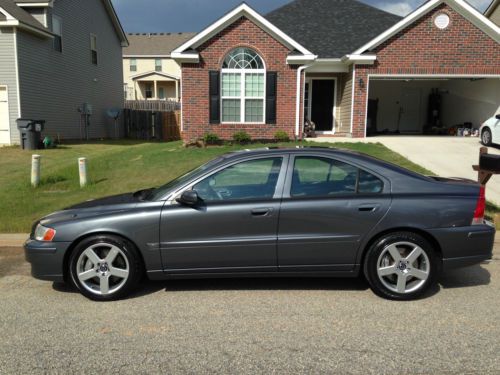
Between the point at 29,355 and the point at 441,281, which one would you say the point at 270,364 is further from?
the point at 441,281

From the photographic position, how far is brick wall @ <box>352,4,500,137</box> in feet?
53.2

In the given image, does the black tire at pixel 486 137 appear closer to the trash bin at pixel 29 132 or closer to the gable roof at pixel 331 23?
the gable roof at pixel 331 23

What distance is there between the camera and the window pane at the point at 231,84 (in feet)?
52.0

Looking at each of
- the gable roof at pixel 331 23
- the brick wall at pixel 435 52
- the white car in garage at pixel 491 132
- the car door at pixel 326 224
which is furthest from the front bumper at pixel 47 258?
the gable roof at pixel 331 23

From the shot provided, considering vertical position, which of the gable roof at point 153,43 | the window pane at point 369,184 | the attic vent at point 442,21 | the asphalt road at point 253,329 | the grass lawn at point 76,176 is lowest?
the asphalt road at point 253,329

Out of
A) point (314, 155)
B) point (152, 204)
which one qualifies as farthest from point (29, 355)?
point (314, 155)

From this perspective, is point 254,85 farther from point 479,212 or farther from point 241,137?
point 479,212

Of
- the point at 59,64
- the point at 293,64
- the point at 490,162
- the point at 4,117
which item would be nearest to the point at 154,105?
the point at 59,64

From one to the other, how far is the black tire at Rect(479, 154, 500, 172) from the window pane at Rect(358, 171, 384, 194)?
10.8 ft

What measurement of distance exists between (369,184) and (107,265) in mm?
2718

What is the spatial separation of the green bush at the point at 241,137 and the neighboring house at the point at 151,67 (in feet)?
95.3

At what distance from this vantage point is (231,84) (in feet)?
52.1

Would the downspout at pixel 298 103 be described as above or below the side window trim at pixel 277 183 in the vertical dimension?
above

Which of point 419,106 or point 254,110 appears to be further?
point 419,106
